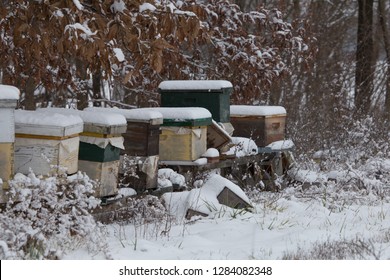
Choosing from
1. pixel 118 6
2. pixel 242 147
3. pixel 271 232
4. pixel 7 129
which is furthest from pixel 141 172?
pixel 242 147

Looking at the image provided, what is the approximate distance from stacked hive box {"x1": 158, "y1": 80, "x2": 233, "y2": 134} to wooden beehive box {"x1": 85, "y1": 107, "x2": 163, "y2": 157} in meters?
1.92

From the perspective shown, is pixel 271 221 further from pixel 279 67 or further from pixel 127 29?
pixel 279 67

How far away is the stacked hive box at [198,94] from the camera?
1018 centimetres

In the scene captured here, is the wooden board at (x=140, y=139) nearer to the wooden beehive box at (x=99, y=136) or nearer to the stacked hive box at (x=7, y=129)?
the wooden beehive box at (x=99, y=136)

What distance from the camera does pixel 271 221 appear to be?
768 cm

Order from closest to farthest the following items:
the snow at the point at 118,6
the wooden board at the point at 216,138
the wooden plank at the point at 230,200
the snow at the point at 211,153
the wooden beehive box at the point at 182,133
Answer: the snow at the point at 118,6, the wooden plank at the point at 230,200, the wooden beehive box at the point at 182,133, the snow at the point at 211,153, the wooden board at the point at 216,138

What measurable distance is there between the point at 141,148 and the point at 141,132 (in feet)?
0.60

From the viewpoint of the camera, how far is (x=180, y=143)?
9125 mm

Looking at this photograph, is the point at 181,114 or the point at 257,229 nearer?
the point at 257,229

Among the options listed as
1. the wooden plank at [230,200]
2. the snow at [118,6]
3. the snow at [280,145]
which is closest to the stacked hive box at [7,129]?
the snow at [118,6]

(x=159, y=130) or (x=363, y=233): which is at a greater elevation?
(x=159, y=130)

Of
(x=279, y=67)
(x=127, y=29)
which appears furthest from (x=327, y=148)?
(x=127, y=29)

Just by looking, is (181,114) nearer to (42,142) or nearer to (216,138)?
(216,138)
